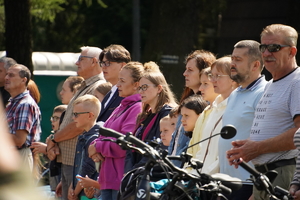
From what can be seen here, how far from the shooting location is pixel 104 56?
7090mm

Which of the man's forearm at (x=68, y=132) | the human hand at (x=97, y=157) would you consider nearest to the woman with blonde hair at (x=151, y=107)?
the human hand at (x=97, y=157)

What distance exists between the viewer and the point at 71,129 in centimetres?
731

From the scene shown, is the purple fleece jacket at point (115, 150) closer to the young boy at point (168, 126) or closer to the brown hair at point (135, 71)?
the brown hair at point (135, 71)

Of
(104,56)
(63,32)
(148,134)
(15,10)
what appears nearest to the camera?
(148,134)

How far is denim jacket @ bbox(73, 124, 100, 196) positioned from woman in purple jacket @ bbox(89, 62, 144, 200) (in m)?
0.27

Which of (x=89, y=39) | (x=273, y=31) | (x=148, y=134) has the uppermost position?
(x=273, y=31)

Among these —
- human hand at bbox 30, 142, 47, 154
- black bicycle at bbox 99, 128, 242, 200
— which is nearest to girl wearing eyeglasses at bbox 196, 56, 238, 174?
black bicycle at bbox 99, 128, 242, 200

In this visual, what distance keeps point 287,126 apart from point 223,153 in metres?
0.61

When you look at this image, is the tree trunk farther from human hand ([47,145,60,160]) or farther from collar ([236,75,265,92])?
collar ([236,75,265,92])

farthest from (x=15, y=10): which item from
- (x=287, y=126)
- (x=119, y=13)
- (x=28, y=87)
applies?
(x=119, y=13)

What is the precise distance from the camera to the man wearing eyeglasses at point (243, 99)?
4.73 m

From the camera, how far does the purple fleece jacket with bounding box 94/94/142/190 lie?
6148 millimetres

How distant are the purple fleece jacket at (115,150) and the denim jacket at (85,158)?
0.34 meters

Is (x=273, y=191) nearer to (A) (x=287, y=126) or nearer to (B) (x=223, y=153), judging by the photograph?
(A) (x=287, y=126)
